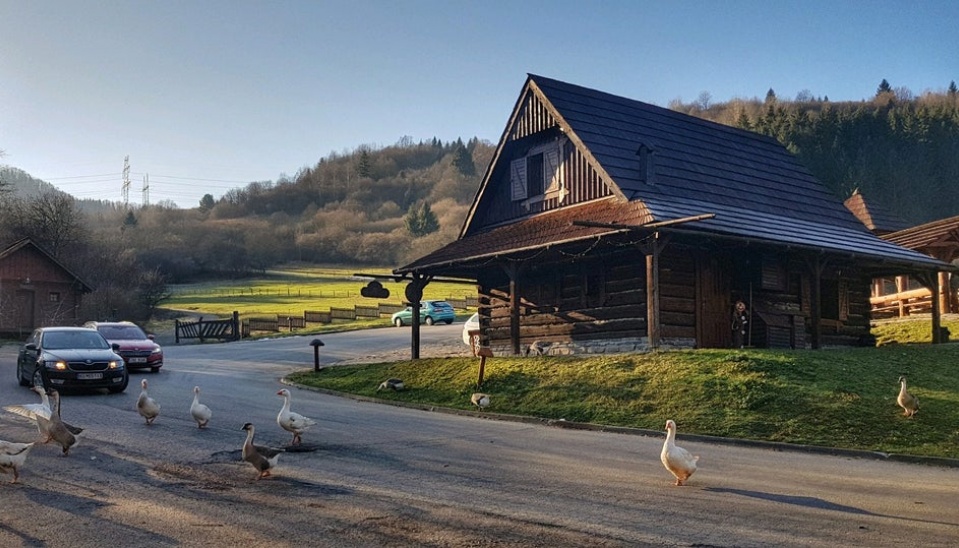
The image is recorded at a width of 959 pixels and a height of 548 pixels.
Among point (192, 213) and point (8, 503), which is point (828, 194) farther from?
point (192, 213)

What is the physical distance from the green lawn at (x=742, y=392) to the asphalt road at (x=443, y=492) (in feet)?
3.20

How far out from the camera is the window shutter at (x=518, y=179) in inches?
1054

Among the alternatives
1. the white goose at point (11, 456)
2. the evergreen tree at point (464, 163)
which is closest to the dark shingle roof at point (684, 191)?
the white goose at point (11, 456)

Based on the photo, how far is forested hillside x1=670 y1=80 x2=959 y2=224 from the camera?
290ft

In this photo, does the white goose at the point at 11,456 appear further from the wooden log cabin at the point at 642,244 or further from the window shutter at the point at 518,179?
the window shutter at the point at 518,179

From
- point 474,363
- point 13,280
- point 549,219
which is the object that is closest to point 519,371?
point 474,363

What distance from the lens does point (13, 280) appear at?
47312 mm

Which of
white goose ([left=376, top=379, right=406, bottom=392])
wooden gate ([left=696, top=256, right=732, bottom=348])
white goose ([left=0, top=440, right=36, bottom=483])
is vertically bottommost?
white goose ([left=376, top=379, right=406, bottom=392])

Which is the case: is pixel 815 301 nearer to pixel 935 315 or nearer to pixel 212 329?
pixel 935 315

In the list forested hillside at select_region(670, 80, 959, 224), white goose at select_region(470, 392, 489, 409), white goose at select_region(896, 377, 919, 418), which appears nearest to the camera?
white goose at select_region(896, 377, 919, 418)

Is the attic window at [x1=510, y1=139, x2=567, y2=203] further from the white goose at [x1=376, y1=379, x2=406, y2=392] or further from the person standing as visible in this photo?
the white goose at [x1=376, y1=379, x2=406, y2=392]

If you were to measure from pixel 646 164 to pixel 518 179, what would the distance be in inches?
187

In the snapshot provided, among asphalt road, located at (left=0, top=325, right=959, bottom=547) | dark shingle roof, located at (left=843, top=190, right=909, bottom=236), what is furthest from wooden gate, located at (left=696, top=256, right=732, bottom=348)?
dark shingle roof, located at (left=843, top=190, right=909, bottom=236)

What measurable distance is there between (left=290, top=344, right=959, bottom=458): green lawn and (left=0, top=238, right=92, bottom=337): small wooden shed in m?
34.5
